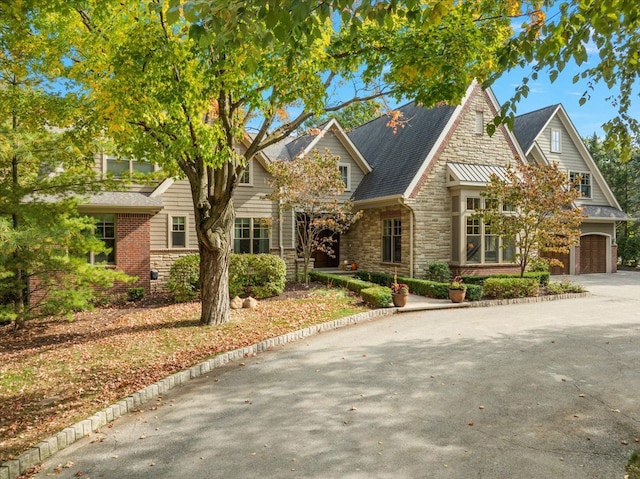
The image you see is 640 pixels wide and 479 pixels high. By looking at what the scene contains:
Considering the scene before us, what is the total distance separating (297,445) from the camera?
4676mm

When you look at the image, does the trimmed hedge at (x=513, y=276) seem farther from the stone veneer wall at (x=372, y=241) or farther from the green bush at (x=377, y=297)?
the green bush at (x=377, y=297)

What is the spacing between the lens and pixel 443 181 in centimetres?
1820

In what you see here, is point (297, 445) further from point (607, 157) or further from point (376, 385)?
point (607, 157)

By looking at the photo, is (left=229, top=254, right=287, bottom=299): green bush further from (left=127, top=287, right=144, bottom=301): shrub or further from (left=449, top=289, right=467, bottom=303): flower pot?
(left=449, top=289, right=467, bottom=303): flower pot

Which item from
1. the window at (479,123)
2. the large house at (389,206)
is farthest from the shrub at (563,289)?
the window at (479,123)

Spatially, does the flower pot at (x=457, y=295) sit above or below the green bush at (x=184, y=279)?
below

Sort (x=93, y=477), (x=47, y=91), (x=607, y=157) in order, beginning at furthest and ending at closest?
1. (x=607, y=157)
2. (x=47, y=91)
3. (x=93, y=477)

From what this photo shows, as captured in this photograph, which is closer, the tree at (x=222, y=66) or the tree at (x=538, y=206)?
the tree at (x=222, y=66)

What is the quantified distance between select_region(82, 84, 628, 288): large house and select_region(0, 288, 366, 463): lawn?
3.45m

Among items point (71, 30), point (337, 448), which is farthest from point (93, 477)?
point (71, 30)

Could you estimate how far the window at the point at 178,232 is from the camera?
17484 mm

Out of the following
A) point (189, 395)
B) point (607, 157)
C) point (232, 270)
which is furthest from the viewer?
point (607, 157)

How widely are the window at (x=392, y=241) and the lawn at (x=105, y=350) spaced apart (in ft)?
15.9

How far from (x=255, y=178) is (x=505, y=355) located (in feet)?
43.5
